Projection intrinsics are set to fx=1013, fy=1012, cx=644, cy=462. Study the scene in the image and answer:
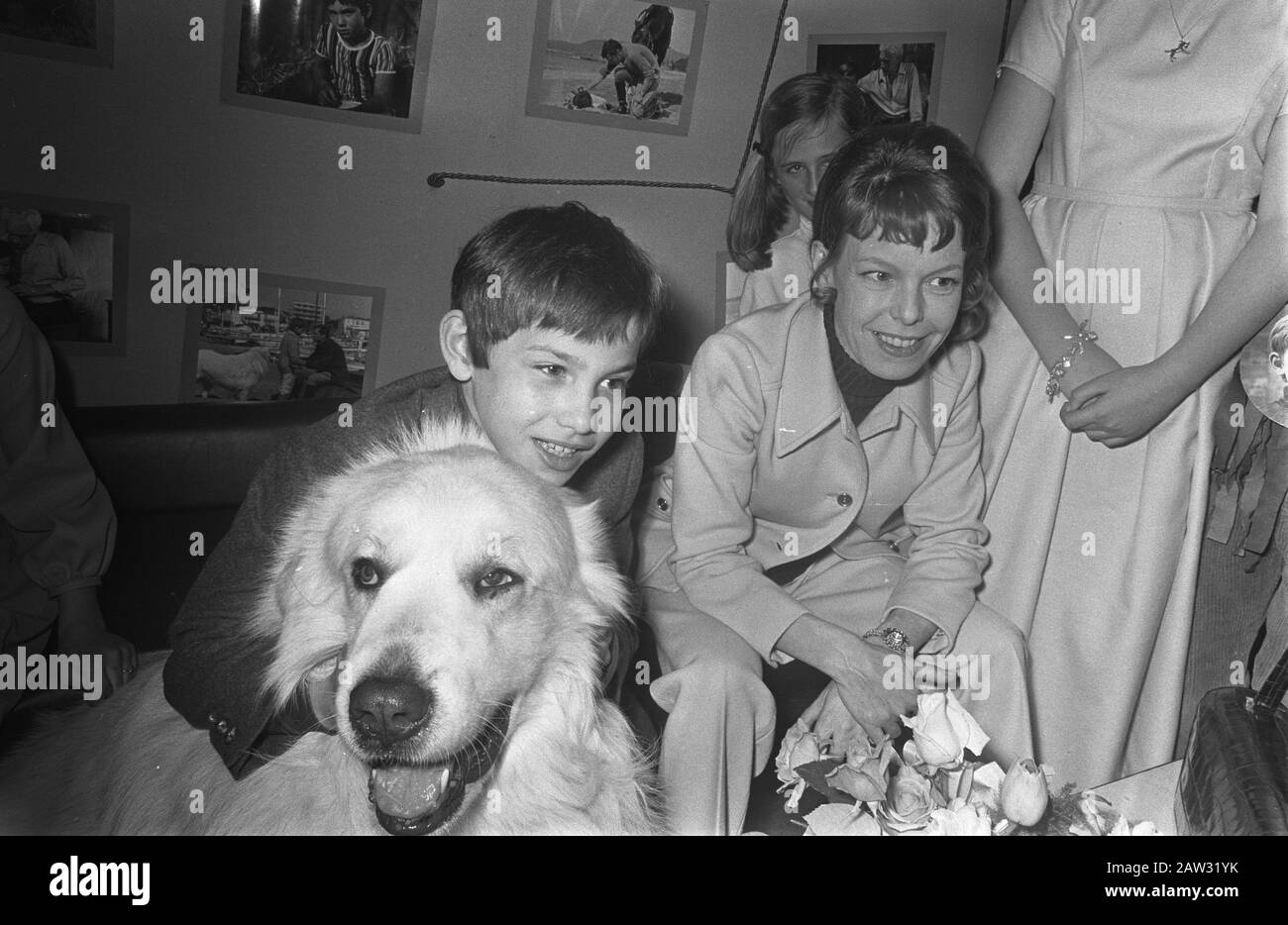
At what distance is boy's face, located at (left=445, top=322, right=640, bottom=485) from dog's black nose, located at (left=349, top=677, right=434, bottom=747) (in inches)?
11.0

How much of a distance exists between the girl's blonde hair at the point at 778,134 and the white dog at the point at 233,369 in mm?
569

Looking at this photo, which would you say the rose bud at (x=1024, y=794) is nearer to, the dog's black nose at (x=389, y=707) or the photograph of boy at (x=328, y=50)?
the dog's black nose at (x=389, y=707)

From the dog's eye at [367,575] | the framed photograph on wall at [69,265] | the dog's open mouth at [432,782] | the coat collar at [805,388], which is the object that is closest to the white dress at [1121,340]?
the coat collar at [805,388]

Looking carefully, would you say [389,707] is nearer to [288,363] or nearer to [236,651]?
[236,651]

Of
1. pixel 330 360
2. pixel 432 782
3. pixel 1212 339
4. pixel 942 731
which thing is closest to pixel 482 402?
pixel 330 360

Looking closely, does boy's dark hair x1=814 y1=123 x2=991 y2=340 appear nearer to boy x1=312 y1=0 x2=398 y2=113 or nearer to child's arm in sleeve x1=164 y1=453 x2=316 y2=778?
boy x1=312 y1=0 x2=398 y2=113

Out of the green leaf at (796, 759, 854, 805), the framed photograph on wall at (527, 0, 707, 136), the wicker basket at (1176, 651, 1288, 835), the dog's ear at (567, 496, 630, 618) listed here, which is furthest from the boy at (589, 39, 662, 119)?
the wicker basket at (1176, 651, 1288, 835)

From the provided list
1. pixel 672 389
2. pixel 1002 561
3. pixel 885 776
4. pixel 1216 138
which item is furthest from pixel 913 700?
pixel 1216 138

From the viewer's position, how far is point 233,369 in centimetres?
116

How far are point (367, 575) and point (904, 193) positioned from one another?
2.40 feet

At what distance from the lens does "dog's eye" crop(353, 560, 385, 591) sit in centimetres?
104

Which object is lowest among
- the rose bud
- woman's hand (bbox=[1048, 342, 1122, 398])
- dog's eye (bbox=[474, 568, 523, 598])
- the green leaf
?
the green leaf

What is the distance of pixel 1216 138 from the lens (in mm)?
1224
